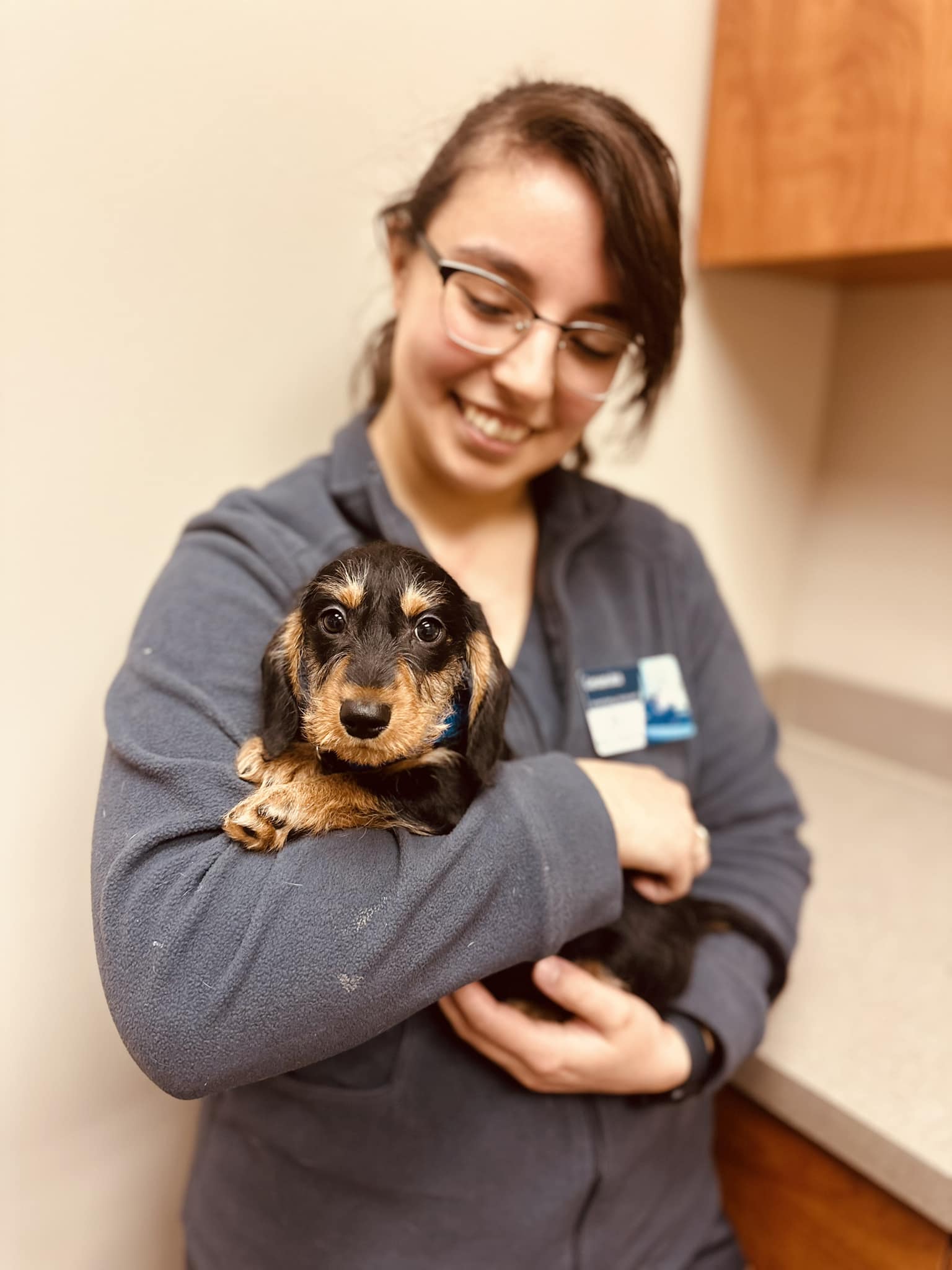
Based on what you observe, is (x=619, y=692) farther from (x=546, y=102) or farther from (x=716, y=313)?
(x=716, y=313)

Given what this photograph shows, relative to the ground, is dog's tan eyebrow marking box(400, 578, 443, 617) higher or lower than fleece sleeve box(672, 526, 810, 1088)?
higher

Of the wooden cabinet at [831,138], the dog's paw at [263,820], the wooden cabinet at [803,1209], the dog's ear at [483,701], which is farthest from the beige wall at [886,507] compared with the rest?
the dog's paw at [263,820]

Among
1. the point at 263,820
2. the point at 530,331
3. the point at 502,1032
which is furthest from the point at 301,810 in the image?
the point at 530,331

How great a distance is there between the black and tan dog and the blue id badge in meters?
0.33

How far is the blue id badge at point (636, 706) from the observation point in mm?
1233

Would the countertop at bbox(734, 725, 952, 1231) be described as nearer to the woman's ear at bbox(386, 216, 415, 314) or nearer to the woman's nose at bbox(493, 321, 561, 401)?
the woman's nose at bbox(493, 321, 561, 401)

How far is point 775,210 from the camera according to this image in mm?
1823

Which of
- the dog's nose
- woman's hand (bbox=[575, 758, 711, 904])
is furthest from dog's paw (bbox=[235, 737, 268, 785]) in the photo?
woman's hand (bbox=[575, 758, 711, 904])

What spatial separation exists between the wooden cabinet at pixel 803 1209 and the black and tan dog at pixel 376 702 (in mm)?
1015

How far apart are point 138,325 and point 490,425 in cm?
58

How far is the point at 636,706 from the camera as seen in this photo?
1272 mm

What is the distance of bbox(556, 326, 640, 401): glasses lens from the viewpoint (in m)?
1.13

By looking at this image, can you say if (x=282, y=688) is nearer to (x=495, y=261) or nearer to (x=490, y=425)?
(x=490, y=425)

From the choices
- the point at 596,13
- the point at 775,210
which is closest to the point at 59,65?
the point at 596,13
